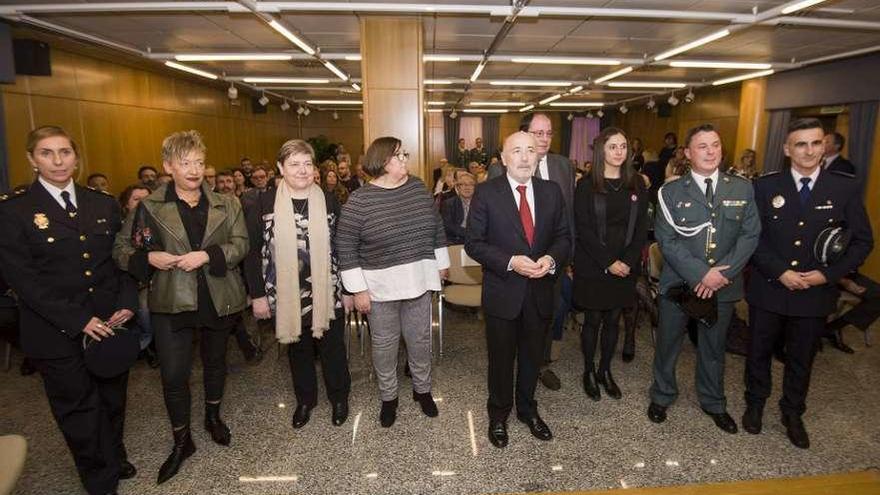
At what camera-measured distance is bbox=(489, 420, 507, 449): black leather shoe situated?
2678 millimetres

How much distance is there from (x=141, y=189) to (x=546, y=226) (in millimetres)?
3636

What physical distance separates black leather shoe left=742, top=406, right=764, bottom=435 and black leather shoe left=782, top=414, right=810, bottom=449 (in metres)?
0.13

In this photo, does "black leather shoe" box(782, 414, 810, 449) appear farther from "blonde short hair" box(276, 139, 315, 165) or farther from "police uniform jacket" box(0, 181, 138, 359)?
"police uniform jacket" box(0, 181, 138, 359)

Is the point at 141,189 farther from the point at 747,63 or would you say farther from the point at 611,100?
the point at 611,100

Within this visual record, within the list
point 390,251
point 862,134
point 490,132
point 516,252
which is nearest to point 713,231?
point 516,252

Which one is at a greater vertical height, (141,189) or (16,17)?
(16,17)

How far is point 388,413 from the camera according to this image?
115 inches

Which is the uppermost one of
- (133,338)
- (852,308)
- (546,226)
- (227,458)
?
(546,226)

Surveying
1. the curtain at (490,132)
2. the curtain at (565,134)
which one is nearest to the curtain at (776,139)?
the curtain at (565,134)

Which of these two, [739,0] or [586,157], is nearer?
[739,0]

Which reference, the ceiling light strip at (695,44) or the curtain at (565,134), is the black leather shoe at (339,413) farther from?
the curtain at (565,134)

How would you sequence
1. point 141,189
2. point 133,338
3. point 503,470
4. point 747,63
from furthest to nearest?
point 747,63 < point 141,189 < point 503,470 < point 133,338

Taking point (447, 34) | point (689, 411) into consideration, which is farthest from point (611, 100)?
point (689, 411)

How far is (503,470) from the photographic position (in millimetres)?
2482
